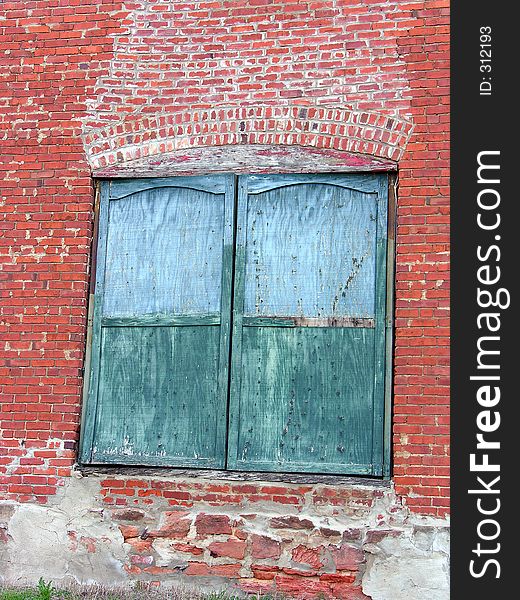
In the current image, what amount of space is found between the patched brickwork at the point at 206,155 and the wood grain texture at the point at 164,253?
0.24 meters

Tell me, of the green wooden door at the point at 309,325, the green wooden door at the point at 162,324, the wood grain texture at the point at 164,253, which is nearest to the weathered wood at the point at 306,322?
the green wooden door at the point at 309,325

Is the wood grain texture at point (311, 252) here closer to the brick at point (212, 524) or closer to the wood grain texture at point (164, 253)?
the wood grain texture at point (164, 253)

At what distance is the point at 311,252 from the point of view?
6.86m

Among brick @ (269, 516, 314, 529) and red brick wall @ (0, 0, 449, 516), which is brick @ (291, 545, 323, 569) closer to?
brick @ (269, 516, 314, 529)

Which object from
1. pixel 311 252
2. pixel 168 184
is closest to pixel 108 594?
pixel 311 252

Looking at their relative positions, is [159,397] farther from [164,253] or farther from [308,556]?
[308,556]

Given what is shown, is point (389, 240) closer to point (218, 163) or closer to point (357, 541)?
point (218, 163)

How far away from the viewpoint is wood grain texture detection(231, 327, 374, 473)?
6594 millimetres

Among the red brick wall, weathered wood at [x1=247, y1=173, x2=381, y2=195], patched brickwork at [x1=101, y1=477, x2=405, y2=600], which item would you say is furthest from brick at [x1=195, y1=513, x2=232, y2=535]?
weathered wood at [x1=247, y1=173, x2=381, y2=195]

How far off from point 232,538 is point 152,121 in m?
3.34

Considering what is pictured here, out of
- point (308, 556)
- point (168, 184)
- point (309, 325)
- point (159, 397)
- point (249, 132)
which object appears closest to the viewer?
point (308, 556)

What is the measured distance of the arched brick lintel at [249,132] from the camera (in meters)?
6.84

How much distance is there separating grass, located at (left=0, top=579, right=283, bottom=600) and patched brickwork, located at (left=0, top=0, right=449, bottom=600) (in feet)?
0.57

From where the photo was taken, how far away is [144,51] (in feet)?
23.9
